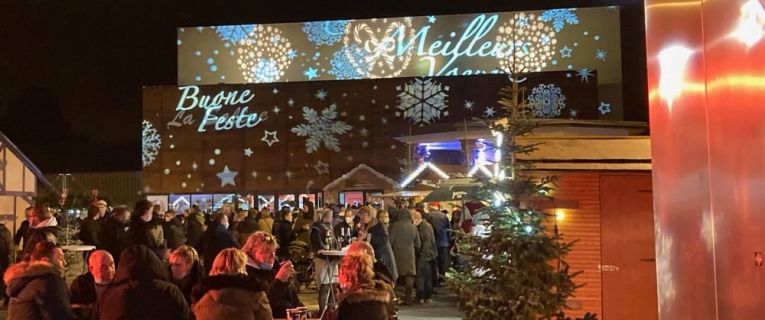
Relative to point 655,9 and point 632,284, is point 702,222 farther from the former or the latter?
point 632,284

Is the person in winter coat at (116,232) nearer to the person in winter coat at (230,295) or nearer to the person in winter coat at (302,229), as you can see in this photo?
the person in winter coat at (230,295)

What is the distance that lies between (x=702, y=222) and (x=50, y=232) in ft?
27.8

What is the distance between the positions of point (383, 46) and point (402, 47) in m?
0.76

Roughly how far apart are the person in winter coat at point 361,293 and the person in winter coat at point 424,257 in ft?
26.0

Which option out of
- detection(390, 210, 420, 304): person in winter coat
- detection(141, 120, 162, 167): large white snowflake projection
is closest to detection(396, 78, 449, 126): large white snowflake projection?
detection(141, 120, 162, 167): large white snowflake projection

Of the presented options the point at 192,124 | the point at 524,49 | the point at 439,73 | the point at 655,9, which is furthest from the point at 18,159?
the point at 655,9

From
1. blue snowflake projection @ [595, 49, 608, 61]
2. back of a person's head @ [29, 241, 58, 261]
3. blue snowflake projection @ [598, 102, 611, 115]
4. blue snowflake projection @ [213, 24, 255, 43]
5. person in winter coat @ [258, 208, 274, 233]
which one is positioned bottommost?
back of a person's head @ [29, 241, 58, 261]

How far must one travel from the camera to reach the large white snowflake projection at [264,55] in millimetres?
31078

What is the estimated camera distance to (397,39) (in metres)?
30.2

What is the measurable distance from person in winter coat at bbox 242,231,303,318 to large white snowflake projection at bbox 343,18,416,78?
24263 mm

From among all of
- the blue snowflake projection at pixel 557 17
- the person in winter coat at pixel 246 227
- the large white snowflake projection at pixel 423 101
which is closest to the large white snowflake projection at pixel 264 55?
the large white snowflake projection at pixel 423 101

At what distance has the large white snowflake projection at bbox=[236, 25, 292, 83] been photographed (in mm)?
31078

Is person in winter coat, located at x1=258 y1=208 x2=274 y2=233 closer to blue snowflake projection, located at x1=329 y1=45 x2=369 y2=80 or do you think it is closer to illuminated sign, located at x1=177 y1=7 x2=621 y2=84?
illuminated sign, located at x1=177 y1=7 x2=621 y2=84

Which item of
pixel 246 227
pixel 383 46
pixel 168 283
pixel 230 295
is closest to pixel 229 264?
pixel 230 295
